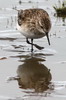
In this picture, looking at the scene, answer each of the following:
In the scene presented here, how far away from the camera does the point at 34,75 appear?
940 centimetres

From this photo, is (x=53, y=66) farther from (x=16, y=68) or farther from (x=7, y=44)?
(x=7, y=44)

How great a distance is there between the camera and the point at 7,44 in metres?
12.0

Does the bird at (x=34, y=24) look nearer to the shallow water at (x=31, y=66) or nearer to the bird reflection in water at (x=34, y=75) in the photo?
the shallow water at (x=31, y=66)

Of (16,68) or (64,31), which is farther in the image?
(64,31)

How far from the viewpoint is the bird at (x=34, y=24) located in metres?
11.0

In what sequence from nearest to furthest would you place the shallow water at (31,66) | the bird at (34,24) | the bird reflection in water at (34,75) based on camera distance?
the shallow water at (31,66) → the bird reflection in water at (34,75) → the bird at (34,24)

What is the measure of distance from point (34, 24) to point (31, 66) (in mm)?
1528

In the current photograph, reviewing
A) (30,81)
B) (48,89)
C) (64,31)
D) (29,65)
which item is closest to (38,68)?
(29,65)

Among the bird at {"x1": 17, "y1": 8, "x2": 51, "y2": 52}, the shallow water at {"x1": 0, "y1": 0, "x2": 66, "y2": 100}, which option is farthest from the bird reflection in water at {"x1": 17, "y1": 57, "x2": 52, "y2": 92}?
the bird at {"x1": 17, "y1": 8, "x2": 51, "y2": 52}

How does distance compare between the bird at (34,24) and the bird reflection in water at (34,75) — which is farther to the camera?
the bird at (34,24)

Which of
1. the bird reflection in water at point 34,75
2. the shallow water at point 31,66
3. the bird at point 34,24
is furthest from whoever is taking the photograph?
the bird at point 34,24

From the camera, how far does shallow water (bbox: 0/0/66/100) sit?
8189 mm

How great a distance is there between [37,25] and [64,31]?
2.12 m

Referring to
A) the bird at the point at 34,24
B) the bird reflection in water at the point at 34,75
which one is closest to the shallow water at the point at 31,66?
the bird reflection in water at the point at 34,75
